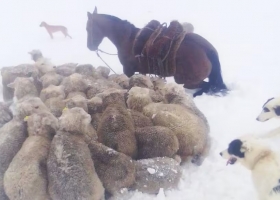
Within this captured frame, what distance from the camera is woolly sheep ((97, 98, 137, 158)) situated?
15.9 ft

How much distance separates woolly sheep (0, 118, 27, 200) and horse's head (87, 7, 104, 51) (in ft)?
10.2

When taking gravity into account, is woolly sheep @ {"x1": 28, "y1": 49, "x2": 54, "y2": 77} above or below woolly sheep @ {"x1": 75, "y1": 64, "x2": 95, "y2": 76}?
below

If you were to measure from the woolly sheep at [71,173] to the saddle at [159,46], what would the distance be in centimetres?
280

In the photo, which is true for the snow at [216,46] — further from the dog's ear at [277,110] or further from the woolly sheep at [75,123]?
the woolly sheep at [75,123]

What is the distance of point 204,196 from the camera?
182 inches

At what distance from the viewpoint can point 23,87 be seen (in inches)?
249

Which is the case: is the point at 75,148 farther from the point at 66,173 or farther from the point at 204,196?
the point at 204,196

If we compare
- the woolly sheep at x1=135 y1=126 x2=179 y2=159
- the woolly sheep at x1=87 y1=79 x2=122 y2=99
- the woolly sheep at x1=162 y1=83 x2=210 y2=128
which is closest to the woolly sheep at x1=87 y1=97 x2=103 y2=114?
the woolly sheep at x1=87 y1=79 x2=122 y2=99

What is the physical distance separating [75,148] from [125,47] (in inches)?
130

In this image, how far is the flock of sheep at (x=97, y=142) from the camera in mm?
4211


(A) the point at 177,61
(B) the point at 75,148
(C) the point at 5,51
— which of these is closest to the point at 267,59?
(A) the point at 177,61

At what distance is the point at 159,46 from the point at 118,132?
7.50 feet

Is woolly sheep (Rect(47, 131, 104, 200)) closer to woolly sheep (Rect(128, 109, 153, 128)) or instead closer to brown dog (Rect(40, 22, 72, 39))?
woolly sheep (Rect(128, 109, 153, 128))

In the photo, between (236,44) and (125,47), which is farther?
(236,44)
